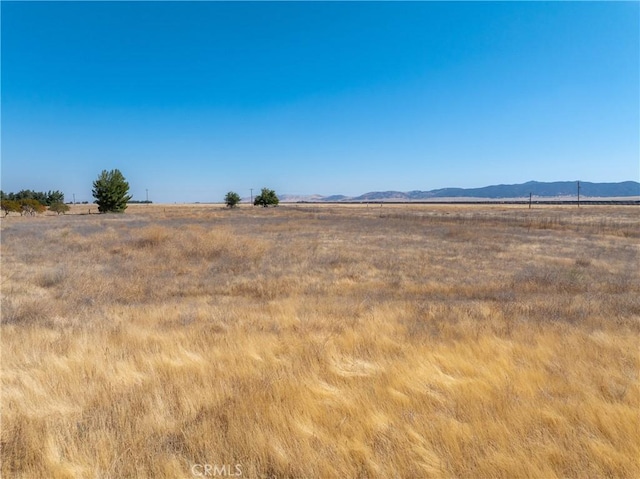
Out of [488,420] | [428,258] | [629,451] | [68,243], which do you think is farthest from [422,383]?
[68,243]

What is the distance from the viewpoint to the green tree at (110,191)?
209 ft

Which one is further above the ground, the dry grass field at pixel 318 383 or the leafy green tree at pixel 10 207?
the leafy green tree at pixel 10 207

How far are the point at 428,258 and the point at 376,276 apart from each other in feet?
15.6

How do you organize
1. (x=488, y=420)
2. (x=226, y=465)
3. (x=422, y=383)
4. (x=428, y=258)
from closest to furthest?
(x=226, y=465) < (x=488, y=420) < (x=422, y=383) < (x=428, y=258)

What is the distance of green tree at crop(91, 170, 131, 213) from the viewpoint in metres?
63.7

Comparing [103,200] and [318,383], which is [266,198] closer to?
[103,200]

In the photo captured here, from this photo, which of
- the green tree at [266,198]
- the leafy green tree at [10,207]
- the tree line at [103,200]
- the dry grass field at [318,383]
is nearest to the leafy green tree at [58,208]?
the tree line at [103,200]

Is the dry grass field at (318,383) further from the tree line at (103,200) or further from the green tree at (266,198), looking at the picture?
the green tree at (266,198)

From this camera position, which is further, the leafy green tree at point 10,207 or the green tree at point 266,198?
the green tree at point 266,198

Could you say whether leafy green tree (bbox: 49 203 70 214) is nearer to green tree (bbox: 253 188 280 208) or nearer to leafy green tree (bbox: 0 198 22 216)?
leafy green tree (bbox: 0 198 22 216)

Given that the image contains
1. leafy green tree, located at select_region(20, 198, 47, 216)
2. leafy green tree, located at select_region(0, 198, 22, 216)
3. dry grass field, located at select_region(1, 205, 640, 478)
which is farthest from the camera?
leafy green tree, located at select_region(20, 198, 47, 216)

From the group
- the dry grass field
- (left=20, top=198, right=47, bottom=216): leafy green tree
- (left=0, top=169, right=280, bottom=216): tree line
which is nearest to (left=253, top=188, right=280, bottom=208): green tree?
(left=0, top=169, right=280, bottom=216): tree line

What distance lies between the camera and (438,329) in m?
5.73

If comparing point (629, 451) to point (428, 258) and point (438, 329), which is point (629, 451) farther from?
point (428, 258)
